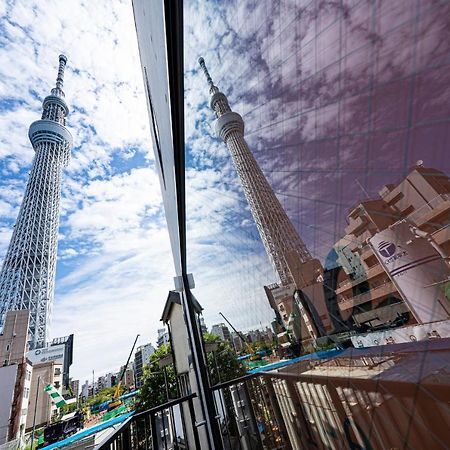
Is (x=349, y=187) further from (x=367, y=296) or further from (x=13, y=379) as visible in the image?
(x=13, y=379)

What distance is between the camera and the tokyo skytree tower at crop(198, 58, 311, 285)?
0.57m

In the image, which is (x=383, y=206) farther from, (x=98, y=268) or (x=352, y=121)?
(x=98, y=268)

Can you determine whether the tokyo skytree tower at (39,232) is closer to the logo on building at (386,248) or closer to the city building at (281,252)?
the city building at (281,252)

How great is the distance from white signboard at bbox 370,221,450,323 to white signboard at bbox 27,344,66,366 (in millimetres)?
30995

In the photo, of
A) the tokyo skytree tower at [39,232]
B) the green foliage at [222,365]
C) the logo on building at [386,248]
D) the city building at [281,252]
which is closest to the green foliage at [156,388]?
the green foliage at [222,365]

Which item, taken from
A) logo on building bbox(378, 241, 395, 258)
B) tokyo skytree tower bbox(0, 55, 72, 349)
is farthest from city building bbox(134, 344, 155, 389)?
logo on building bbox(378, 241, 395, 258)

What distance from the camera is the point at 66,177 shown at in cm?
3441

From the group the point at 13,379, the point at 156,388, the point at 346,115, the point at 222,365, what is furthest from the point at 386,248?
the point at 13,379

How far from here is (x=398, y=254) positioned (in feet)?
1.04

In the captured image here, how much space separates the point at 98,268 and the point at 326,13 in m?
21.1

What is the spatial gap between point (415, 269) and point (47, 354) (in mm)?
32170

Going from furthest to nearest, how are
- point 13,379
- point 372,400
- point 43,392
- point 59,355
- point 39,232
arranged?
point 39,232
point 59,355
point 43,392
point 13,379
point 372,400

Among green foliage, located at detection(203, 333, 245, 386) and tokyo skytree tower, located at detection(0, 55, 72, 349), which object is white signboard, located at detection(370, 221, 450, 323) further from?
tokyo skytree tower, located at detection(0, 55, 72, 349)

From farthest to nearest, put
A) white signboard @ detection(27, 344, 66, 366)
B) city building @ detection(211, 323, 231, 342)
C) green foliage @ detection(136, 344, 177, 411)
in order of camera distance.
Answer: white signboard @ detection(27, 344, 66, 366) < green foliage @ detection(136, 344, 177, 411) < city building @ detection(211, 323, 231, 342)
